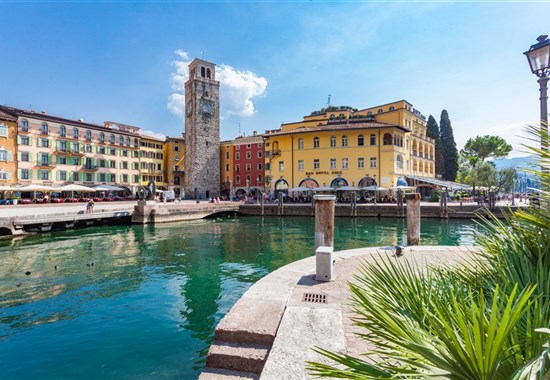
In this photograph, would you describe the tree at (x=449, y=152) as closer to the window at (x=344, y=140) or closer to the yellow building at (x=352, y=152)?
the yellow building at (x=352, y=152)

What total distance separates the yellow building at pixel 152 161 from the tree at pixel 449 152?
5414cm

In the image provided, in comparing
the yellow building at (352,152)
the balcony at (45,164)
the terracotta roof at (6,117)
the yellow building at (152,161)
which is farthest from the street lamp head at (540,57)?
the yellow building at (152,161)

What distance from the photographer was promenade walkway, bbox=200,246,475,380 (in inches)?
141

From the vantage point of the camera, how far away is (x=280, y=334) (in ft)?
13.6

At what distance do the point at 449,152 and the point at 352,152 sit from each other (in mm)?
29559

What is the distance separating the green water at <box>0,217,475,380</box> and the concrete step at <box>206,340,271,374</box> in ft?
3.53

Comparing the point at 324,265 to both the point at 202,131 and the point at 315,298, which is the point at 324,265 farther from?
the point at 202,131

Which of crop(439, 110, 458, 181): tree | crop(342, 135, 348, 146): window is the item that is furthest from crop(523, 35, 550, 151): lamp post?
crop(439, 110, 458, 181): tree

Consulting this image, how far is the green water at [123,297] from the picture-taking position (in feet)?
17.5

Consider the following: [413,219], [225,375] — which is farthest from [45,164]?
[225,375]

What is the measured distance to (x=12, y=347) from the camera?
5.83m

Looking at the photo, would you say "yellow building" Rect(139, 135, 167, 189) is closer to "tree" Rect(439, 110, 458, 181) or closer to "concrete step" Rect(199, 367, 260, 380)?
"tree" Rect(439, 110, 458, 181)

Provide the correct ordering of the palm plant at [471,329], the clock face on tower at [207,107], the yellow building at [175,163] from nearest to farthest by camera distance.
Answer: the palm plant at [471,329], the clock face on tower at [207,107], the yellow building at [175,163]

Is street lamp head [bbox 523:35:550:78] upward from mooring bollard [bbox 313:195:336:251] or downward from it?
upward
